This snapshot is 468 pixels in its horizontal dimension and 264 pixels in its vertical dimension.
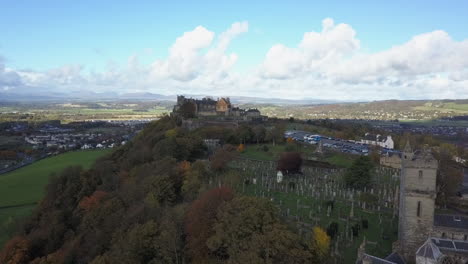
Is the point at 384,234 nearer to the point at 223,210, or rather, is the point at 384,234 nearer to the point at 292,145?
the point at 223,210

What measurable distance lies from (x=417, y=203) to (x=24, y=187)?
52.7 metres

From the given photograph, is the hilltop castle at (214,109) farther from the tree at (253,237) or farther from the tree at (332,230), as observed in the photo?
the tree at (253,237)

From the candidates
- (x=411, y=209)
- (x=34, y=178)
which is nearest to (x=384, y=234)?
(x=411, y=209)

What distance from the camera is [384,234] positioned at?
90.1 feet

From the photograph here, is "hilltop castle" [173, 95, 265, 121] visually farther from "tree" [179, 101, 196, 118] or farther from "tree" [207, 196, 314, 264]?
"tree" [207, 196, 314, 264]

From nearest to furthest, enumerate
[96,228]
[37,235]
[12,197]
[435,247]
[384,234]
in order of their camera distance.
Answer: [435,247] → [384,234] → [96,228] → [37,235] → [12,197]

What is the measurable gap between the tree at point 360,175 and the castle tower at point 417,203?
45.4ft

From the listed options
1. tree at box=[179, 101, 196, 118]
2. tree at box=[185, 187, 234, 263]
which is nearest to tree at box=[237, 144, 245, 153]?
tree at box=[179, 101, 196, 118]

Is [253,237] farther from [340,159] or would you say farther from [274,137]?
[274,137]

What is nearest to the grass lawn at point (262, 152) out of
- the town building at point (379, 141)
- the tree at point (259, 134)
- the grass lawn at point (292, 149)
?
the grass lawn at point (292, 149)

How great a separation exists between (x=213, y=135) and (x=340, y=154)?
20.0m

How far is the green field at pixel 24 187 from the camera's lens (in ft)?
142

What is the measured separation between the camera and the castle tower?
24.1m

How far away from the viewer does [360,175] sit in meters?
38.8
